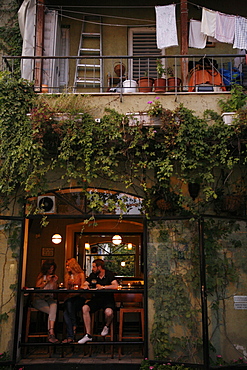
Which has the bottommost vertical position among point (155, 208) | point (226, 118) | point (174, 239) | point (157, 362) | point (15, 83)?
point (157, 362)

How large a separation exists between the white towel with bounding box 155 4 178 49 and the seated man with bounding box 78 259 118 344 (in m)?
4.54

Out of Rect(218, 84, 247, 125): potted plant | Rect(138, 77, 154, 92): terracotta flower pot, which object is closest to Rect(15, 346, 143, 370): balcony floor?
Rect(218, 84, 247, 125): potted plant

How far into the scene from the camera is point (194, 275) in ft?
22.7

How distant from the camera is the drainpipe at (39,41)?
294 inches

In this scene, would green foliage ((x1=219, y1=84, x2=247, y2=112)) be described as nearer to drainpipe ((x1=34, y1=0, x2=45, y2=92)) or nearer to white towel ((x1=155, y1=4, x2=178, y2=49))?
white towel ((x1=155, y1=4, x2=178, y2=49))

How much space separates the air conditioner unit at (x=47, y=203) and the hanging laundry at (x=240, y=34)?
4508 mm

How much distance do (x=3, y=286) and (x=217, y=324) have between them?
3760 mm

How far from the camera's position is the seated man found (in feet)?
24.0

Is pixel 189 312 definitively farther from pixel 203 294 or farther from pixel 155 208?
pixel 155 208

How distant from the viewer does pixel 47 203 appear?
24.7ft

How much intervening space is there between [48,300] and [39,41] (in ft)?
16.2

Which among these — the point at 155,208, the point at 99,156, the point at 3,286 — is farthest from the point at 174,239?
the point at 3,286

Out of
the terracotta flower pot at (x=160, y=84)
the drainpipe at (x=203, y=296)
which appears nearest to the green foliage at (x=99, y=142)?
the drainpipe at (x=203, y=296)

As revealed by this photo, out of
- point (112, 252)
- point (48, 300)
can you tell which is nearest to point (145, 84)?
point (48, 300)
